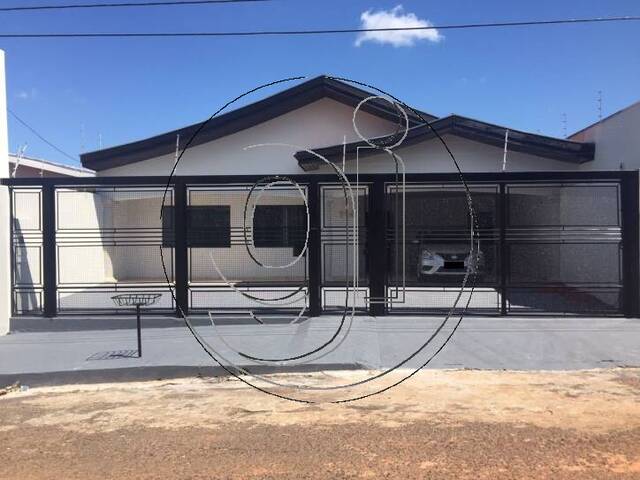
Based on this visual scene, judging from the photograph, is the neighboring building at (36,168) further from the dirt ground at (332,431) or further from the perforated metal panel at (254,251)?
the dirt ground at (332,431)

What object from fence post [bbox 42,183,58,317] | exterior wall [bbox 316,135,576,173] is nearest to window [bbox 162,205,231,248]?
fence post [bbox 42,183,58,317]

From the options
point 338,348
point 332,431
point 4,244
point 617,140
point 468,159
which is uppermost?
point 617,140

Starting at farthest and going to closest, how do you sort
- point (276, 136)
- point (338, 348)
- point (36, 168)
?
point (36, 168)
point (276, 136)
point (338, 348)

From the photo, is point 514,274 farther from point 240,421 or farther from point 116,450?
point 116,450

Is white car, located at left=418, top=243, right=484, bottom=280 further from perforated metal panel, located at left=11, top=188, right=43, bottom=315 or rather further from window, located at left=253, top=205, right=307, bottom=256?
perforated metal panel, located at left=11, top=188, right=43, bottom=315

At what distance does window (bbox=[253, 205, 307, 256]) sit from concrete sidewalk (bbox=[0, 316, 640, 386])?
6.04ft

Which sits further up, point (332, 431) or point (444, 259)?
point (444, 259)

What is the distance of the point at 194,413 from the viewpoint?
5.73 meters

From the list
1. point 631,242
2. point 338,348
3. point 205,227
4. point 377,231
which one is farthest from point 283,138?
point 631,242

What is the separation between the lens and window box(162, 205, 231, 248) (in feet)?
33.6

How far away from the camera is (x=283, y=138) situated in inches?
595

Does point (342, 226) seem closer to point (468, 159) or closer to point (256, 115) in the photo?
point (468, 159)

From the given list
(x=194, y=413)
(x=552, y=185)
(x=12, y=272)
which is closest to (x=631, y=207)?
(x=552, y=185)

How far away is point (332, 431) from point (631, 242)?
6.97 meters
